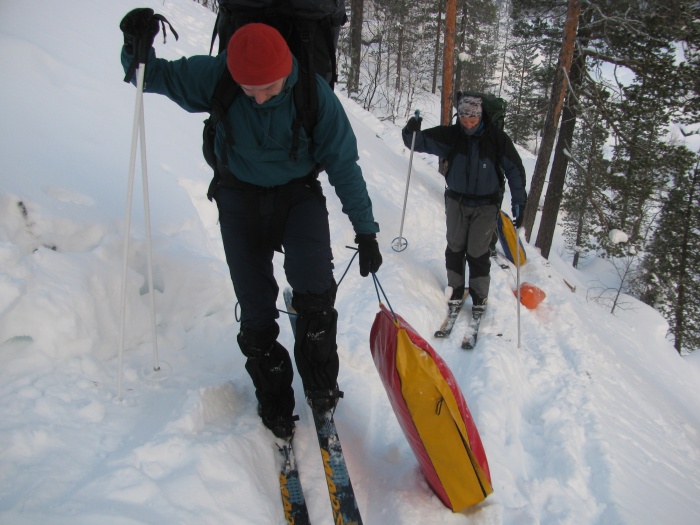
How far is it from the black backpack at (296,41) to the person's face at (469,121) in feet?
7.71

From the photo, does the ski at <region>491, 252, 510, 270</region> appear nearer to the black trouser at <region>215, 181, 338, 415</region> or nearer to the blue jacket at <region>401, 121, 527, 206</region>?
the blue jacket at <region>401, 121, 527, 206</region>

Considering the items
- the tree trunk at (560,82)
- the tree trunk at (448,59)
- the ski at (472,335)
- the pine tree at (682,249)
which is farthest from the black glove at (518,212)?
the pine tree at (682,249)

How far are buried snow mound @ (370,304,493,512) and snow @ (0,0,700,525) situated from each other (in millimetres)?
230

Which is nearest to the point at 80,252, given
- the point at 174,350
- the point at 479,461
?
the point at 174,350

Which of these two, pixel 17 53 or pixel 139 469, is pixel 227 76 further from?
pixel 17 53

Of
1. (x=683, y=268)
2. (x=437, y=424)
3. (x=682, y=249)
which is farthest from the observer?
(x=683, y=268)

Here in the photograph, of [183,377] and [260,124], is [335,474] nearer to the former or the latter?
[183,377]

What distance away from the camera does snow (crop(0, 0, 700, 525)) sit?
6.99ft

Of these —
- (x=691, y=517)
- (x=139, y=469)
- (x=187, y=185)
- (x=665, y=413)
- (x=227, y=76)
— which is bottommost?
(x=665, y=413)

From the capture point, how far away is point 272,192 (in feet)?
8.14

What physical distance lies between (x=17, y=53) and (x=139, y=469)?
177 inches

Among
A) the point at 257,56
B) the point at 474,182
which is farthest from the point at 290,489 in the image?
the point at 474,182

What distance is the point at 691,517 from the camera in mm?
3098

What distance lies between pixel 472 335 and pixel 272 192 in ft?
10.3
